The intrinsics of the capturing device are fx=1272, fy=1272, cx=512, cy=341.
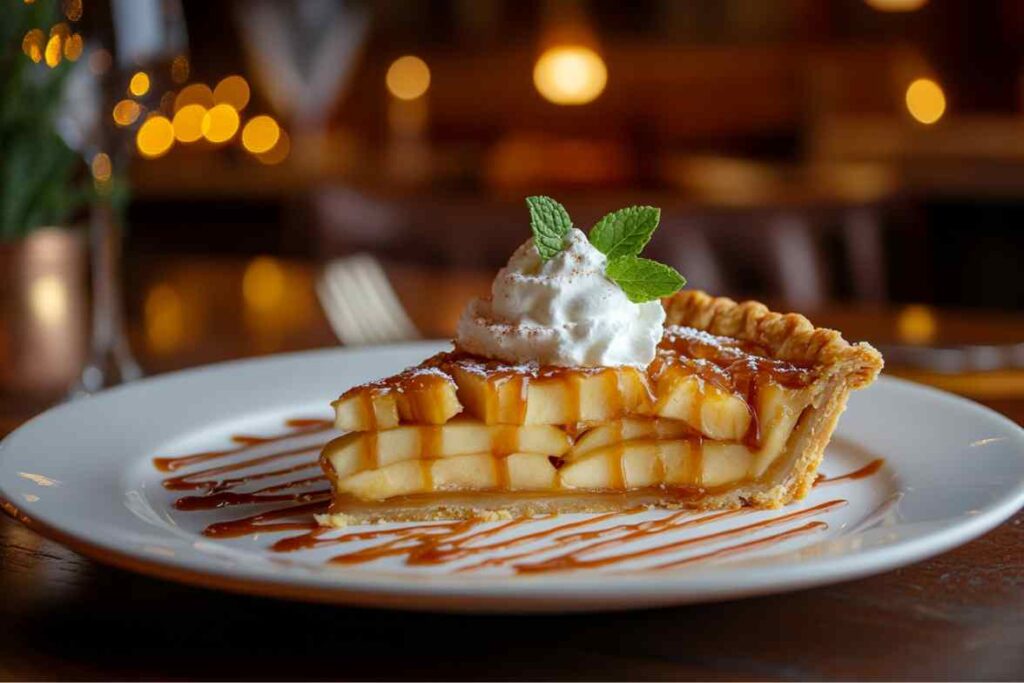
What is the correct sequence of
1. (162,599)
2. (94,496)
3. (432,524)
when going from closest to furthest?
(162,599)
(94,496)
(432,524)

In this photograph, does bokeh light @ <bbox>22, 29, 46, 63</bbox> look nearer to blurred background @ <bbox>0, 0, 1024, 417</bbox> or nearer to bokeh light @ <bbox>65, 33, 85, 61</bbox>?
bokeh light @ <bbox>65, 33, 85, 61</bbox>

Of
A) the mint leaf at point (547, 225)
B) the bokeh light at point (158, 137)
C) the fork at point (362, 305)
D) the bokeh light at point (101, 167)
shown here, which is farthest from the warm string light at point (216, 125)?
the mint leaf at point (547, 225)

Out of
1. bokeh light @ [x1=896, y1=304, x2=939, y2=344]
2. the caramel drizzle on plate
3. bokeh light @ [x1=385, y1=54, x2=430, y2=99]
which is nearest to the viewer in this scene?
Answer: the caramel drizzle on plate

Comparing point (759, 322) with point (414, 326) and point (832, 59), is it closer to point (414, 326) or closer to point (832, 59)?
point (414, 326)

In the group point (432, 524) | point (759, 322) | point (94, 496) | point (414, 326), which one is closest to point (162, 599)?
point (94, 496)

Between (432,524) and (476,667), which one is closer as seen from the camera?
(476,667)

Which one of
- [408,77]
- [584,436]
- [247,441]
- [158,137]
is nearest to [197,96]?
[158,137]

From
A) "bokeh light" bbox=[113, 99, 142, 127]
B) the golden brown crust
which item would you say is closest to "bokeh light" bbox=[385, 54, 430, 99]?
"bokeh light" bbox=[113, 99, 142, 127]
